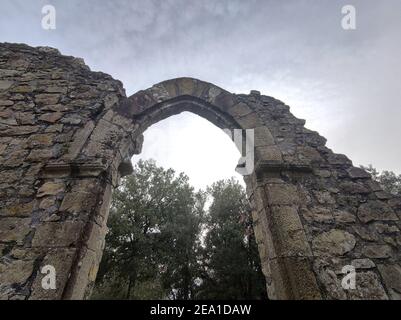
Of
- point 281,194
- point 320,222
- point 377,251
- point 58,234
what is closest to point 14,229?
point 58,234

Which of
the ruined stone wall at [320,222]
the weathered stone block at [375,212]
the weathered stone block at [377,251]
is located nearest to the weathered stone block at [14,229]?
the ruined stone wall at [320,222]

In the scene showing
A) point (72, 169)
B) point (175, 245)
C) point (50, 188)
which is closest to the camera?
point (50, 188)

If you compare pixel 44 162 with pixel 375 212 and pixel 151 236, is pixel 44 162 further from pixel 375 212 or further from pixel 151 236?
pixel 151 236

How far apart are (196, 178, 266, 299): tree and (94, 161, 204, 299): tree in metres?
1.09

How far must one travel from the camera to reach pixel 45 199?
2.38 meters

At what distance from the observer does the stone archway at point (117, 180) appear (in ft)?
6.88

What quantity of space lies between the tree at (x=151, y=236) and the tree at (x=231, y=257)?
1094 mm

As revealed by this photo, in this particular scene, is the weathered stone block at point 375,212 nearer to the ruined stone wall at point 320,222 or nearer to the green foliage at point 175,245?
the ruined stone wall at point 320,222

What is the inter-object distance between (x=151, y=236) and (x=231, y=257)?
4.41 meters

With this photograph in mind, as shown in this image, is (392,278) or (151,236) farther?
(151,236)

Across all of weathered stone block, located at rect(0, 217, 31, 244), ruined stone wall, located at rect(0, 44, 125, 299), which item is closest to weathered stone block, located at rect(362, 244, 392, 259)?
ruined stone wall, located at rect(0, 44, 125, 299)

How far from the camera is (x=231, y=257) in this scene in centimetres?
1245

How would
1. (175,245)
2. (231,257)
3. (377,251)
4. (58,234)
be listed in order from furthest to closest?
(175,245) → (231,257) → (377,251) → (58,234)
